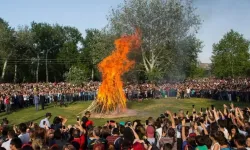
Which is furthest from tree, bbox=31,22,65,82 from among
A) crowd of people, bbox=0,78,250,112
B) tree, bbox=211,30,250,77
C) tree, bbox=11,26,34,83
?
crowd of people, bbox=0,78,250,112

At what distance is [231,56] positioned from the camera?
81.9 meters

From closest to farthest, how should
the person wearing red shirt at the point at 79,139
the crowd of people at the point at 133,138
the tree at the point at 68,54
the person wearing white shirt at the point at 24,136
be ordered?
the crowd of people at the point at 133,138 < the person wearing red shirt at the point at 79,139 < the person wearing white shirt at the point at 24,136 < the tree at the point at 68,54

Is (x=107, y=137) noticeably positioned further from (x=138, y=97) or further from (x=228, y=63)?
(x=228, y=63)

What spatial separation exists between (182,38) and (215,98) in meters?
10.8

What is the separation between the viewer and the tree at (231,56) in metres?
80.1

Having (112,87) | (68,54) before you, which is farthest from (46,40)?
(112,87)

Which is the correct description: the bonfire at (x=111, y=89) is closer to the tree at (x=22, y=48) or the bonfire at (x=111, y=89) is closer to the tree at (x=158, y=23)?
the tree at (x=158, y=23)

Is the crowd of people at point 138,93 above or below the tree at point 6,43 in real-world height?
below

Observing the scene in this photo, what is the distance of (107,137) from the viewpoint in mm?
9617

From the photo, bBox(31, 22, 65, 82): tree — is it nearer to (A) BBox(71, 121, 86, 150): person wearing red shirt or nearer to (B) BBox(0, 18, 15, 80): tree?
(B) BBox(0, 18, 15, 80): tree

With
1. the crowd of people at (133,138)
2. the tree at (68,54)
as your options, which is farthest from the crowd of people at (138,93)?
the tree at (68,54)

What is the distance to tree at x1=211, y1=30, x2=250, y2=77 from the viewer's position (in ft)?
263

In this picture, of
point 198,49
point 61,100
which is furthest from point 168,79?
point 61,100

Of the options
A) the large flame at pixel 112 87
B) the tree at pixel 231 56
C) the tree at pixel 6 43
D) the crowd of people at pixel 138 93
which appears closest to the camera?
the large flame at pixel 112 87
